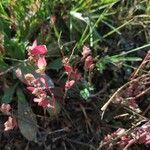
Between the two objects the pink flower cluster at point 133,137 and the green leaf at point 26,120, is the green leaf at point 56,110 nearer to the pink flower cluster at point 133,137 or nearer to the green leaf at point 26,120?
the green leaf at point 26,120

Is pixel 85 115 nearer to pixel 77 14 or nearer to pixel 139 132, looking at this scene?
pixel 139 132

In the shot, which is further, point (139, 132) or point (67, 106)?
point (67, 106)

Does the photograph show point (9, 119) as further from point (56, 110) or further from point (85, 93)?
point (85, 93)

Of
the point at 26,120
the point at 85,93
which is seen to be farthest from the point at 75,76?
the point at 26,120

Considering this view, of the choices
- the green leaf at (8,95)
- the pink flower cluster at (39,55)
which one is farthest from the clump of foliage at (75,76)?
the pink flower cluster at (39,55)

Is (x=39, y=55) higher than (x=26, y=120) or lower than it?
higher

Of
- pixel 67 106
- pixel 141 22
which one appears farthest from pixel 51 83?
pixel 141 22

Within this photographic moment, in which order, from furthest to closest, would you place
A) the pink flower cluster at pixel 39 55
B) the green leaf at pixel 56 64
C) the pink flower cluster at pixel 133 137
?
the green leaf at pixel 56 64 → the pink flower cluster at pixel 133 137 → the pink flower cluster at pixel 39 55
